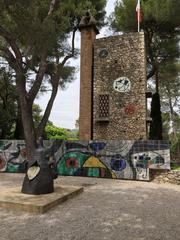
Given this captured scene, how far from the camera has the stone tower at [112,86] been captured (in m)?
13.1

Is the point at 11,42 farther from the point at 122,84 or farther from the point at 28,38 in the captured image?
the point at 122,84

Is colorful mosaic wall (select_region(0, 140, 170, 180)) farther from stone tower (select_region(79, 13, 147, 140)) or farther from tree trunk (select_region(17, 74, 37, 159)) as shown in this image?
tree trunk (select_region(17, 74, 37, 159))

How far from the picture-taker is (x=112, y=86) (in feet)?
44.7

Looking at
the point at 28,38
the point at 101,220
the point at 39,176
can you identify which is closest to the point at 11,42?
the point at 28,38

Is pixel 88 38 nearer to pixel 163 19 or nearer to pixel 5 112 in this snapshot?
pixel 163 19

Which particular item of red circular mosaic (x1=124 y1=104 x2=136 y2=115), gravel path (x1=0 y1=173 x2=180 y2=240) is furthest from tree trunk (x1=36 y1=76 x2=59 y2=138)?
gravel path (x1=0 y1=173 x2=180 y2=240)

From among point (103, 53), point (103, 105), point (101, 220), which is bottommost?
point (101, 220)

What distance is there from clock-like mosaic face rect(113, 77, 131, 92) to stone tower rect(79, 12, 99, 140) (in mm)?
1387

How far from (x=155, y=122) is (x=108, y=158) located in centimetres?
592

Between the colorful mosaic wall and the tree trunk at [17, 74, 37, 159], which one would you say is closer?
the tree trunk at [17, 74, 37, 159]

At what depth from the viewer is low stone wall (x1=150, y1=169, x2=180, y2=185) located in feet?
31.0

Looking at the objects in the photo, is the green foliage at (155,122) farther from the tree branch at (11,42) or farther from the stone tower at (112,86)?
the tree branch at (11,42)

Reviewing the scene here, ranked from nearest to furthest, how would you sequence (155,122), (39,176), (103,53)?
1. (39,176)
2. (103,53)
3. (155,122)

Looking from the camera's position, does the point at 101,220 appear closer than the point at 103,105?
Yes
